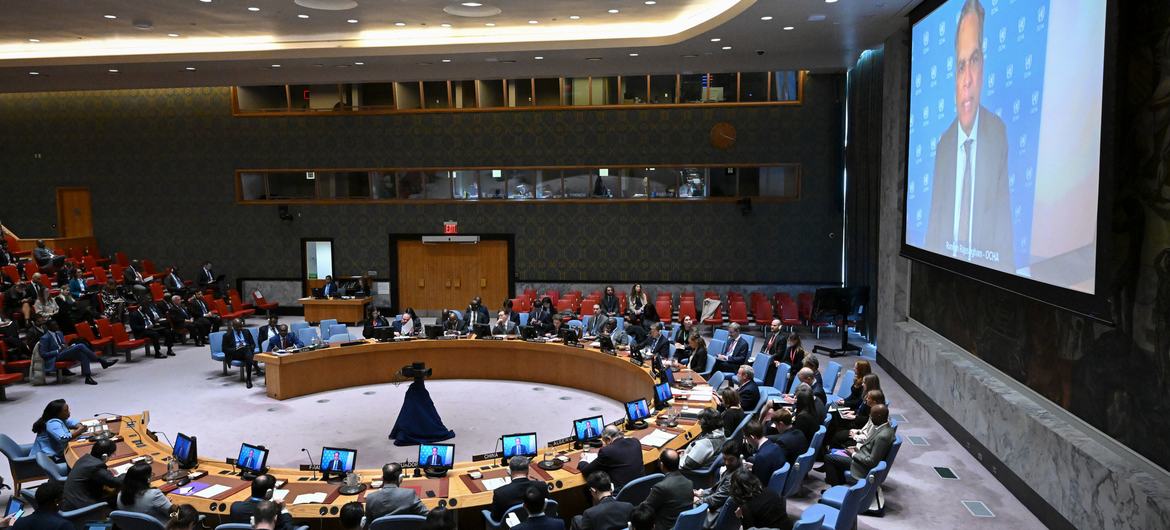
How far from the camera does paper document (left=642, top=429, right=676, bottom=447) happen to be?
7.45 m

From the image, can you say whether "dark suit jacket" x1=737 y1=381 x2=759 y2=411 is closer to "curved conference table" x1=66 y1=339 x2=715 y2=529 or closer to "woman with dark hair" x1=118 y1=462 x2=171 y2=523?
"curved conference table" x1=66 y1=339 x2=715 y2=529

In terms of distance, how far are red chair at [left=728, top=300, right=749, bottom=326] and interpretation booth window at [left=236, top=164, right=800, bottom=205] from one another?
268 centimetres

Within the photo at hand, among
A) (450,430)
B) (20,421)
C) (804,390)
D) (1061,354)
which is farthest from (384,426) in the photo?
(1061,354)

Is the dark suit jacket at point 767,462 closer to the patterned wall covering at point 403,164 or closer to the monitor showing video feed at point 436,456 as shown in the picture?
the monitor showing video feed at point 436,456

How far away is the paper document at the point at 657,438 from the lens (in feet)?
24.4

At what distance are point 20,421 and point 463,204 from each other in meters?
10.0

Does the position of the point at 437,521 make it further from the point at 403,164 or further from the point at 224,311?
the point at 403,164

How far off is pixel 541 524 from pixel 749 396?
4226 mm

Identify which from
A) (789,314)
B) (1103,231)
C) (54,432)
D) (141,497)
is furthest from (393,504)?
(789,314)

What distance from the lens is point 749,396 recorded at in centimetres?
898

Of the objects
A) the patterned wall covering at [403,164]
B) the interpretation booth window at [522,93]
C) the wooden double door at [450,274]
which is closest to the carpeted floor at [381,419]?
the patterned wall covering at [403,164]

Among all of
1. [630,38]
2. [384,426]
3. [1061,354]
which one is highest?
[630,38]

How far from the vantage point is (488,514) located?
5.89m

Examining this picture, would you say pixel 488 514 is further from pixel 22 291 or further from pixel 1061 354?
pixel 22 291
